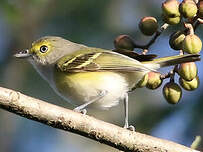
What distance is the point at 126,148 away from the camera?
310cm

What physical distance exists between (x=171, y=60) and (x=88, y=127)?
1137mm

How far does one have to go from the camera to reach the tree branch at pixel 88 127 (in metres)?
2.99

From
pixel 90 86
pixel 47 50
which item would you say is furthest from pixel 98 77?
pixel 47 50

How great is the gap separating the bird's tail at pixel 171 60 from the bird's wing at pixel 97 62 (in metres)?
0.10

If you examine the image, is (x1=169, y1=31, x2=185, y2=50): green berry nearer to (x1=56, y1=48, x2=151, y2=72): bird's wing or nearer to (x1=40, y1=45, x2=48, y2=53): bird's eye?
(x1=56, y1=48, x2=151, y2=72): bird's wing

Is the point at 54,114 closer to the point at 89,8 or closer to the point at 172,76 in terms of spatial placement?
the point at 172,76

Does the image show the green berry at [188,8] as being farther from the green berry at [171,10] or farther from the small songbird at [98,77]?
the small songbird at [98,77]

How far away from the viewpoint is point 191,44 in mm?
3291

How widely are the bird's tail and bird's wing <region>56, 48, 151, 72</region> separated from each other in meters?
0.10

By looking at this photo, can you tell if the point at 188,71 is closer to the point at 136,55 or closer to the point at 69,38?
the point at 136,55

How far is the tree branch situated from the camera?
2.99 m

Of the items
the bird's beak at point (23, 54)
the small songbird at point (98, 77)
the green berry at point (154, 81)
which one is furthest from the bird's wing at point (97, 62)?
the green berry at point (154, 81)

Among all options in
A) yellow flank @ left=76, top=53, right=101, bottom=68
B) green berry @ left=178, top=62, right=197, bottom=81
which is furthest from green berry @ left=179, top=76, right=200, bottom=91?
yellow flank @ left=76, top=53, right=101, bottom=68

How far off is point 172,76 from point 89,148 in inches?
201
